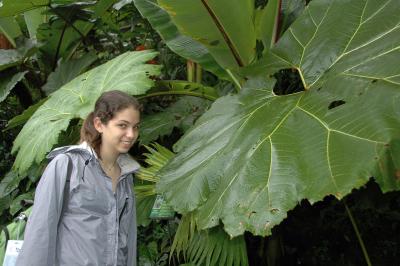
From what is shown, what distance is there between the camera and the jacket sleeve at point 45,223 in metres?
1.76

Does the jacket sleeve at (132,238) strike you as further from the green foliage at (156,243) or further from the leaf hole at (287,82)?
the leaf hole at (287,82)

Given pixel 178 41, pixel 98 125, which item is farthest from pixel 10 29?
pixel 98 125

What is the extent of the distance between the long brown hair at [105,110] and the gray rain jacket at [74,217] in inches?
2.3

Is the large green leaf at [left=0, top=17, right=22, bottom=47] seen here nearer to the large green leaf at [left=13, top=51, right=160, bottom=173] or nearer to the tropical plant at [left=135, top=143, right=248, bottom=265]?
the large green leaf at [left=13, top=51, right=160, bottom=173]

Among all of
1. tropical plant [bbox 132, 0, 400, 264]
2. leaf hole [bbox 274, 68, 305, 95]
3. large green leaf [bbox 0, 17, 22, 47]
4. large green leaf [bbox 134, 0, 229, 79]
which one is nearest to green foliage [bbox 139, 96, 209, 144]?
large green leaf [bbox 134, 0, 229, 79]

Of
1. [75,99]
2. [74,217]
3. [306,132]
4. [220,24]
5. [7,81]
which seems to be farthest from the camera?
[7,81]

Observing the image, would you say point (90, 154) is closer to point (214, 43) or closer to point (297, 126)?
point (297, 126)

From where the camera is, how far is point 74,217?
186cm

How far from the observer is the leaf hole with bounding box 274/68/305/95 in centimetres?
311

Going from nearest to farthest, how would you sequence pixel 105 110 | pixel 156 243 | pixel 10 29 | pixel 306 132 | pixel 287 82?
pixel 306 132 < pixel 105 110 < pixel 287 82 < pixel 156 243 < pixel 10 29

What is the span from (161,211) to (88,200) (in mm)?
764

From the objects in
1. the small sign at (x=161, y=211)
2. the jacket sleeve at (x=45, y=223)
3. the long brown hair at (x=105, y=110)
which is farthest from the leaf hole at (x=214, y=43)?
the jacket sleeve at (x=45, y=223)

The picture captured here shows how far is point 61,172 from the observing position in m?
1.84

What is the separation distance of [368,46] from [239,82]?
93cm
